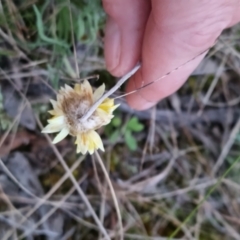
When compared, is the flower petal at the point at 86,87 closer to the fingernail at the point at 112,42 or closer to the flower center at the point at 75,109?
the flower center at the point at 75,109

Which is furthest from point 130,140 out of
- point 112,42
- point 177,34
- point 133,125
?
point 177,34

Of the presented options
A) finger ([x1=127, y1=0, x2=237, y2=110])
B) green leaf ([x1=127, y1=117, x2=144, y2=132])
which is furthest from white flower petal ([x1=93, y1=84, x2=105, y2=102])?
green leaf ([x1=127, y1=117, x2=144, y2=132])

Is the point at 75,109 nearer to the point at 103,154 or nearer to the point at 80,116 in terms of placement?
the point at 80,116

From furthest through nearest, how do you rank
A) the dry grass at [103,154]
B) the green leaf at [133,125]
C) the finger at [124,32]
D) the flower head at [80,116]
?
the green leaf at [133,125] < the dry grass at [103,154] < the finger at [124,32] < the flower head at [80,116]

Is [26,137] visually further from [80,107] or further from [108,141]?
[80,107]

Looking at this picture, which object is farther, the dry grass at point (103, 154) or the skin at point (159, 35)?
the dry grass at point (103, 154)

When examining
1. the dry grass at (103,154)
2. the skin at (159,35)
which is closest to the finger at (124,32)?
the skin at (159,35)

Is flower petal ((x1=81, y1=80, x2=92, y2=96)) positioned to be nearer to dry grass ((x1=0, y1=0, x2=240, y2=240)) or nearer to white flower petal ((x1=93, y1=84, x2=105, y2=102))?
white flower petal ((x1=93, y1=84, x2=105, y2=102))
